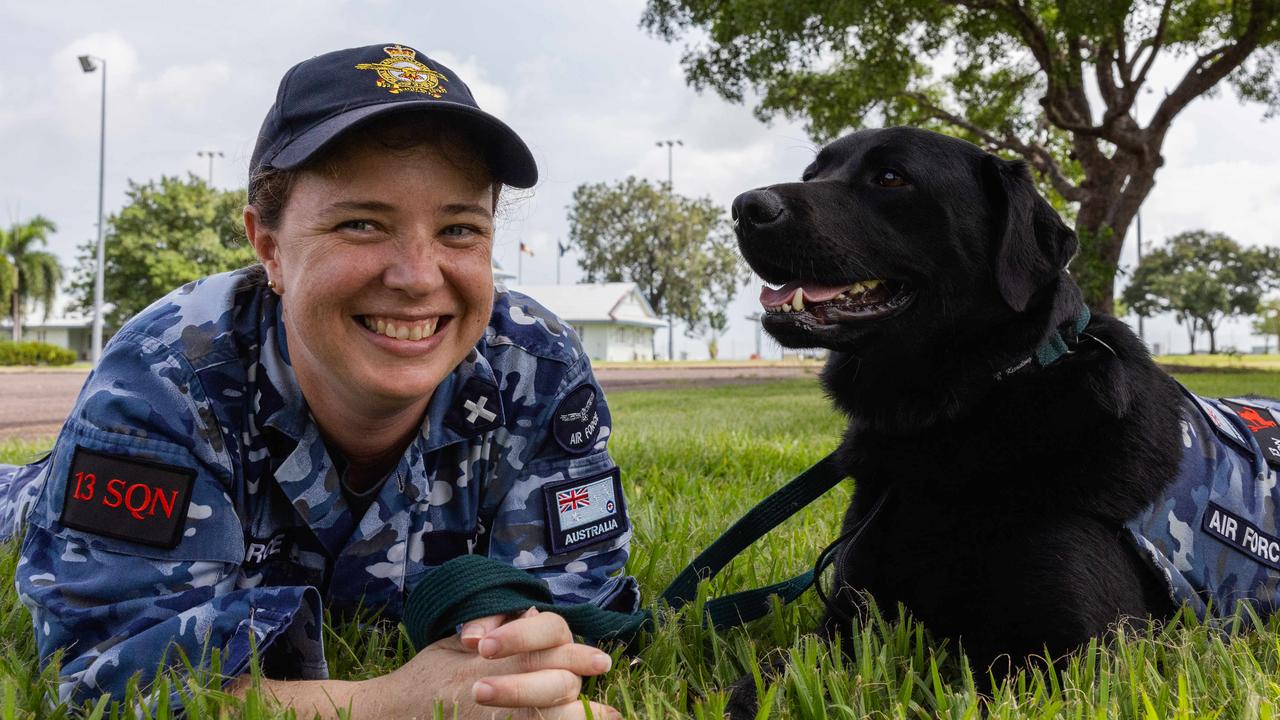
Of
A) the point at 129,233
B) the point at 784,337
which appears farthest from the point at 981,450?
the point at 129,233

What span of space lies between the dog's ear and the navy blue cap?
42.3 inches

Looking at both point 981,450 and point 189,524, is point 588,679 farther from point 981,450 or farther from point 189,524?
point 981,450

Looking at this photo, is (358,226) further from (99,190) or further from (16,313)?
(16,313)

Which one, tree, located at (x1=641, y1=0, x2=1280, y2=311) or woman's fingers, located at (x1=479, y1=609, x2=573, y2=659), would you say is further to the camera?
tree, located at (x1=641, y1=0, x2=1280, y2=311)

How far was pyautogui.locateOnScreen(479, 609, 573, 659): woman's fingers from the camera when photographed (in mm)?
1486

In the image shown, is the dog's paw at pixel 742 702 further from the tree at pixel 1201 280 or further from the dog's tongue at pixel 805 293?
the tree at pixel 1201 280

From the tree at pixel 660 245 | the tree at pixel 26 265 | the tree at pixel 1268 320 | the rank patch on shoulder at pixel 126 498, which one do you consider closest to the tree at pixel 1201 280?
the tree at pixel 1268 320

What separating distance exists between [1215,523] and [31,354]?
38793 mm

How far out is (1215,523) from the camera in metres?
2.03

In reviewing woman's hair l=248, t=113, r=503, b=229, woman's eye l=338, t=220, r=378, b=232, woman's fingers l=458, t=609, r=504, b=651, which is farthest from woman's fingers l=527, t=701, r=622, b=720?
woman's hair l=248, t=113, r=503, b=229

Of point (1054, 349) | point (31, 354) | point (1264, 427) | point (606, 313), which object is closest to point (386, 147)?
point (1054, 349)

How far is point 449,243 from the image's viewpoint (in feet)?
6.19

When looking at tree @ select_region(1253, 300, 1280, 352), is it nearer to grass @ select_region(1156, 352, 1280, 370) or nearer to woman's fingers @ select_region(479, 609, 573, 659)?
grass @ select_region(1156, 352, 1280, 370)

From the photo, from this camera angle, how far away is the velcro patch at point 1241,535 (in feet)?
6.66
